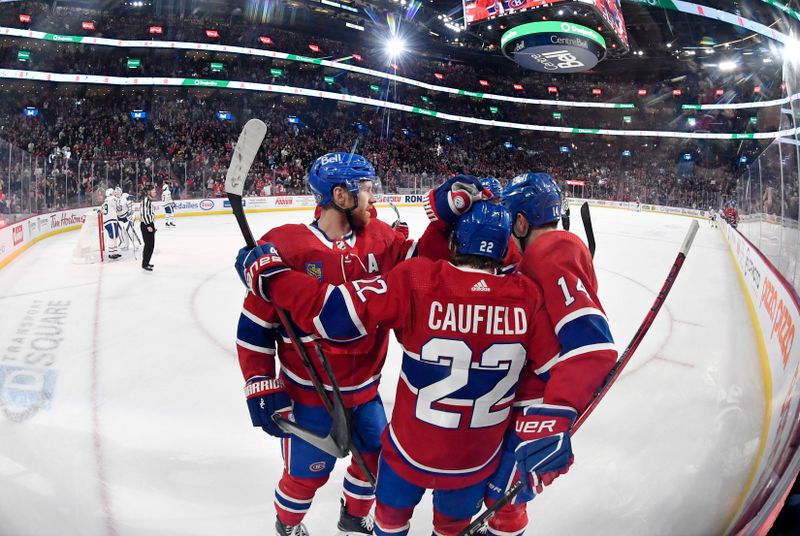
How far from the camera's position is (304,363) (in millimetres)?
1711

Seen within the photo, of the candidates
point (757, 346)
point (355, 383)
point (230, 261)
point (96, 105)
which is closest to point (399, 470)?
point (355, 383)

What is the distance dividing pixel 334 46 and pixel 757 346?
2911 centimetres

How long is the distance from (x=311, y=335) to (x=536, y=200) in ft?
2.92

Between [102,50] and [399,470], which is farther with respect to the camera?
[102,50]

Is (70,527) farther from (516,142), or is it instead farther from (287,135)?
(516,142)

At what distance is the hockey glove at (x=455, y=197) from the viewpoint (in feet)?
5.65

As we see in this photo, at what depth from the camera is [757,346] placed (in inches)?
177

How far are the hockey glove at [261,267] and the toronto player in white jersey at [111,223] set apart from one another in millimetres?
7657

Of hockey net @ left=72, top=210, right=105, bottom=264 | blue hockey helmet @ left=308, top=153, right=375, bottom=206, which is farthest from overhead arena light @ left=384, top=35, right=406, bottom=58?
blue hockey helmet @ left=308, top=153, right=375, bottom=206

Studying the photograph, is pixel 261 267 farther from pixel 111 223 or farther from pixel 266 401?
pixel 111 223

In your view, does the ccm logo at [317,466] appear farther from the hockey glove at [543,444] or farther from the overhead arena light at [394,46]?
the overhead arena light at [394,46]

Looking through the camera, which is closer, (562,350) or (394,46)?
(562,350)

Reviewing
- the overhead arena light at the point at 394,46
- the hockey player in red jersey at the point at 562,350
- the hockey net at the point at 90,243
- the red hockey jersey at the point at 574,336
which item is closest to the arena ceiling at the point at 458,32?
the overhead arena light at the point at 394,46

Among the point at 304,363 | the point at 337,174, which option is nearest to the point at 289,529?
the point at 304,363
